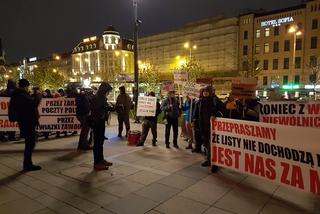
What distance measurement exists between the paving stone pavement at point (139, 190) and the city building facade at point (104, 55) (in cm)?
8508

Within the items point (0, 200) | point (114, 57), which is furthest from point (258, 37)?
point (0, 200)

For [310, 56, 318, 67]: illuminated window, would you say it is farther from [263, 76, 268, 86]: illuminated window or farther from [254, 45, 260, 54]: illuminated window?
[254, 45, 260, 54]: illuminated window

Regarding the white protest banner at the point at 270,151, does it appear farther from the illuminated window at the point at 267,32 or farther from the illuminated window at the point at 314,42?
the illuminated window at the point at 267,32

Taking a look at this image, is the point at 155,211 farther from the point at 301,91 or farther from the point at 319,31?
the point at 319,31

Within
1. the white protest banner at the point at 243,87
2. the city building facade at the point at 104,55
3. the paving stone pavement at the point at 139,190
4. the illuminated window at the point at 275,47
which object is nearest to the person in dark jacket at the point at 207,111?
the white protest banner at the point at 243,87

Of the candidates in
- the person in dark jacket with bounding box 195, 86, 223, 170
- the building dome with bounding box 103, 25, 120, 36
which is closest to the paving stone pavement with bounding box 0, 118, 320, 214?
the person in dark jacket with bounding box 195, 86, 223, 170

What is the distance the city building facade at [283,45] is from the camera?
4803cm

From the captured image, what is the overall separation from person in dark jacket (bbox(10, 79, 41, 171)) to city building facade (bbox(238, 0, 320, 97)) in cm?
4206

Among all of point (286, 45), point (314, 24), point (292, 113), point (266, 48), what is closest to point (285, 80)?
point (286, 45)

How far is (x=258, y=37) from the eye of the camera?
5622 centimetres

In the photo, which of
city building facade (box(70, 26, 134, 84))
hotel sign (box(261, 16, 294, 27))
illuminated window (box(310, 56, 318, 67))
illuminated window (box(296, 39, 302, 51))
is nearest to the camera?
illuminated window (box(310, 56, 318, 67))

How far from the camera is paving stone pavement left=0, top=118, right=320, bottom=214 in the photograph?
4.74 meters

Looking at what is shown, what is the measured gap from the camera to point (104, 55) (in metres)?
96.8

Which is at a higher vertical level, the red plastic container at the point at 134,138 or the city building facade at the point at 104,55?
the city building facade at the point at 104,55
